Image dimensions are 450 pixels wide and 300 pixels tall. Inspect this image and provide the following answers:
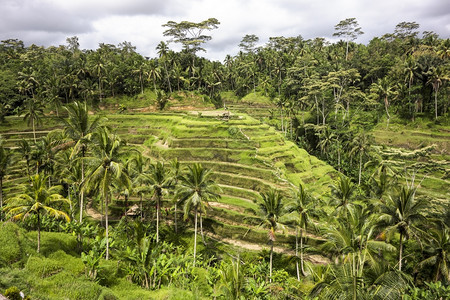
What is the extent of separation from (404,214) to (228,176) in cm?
2376

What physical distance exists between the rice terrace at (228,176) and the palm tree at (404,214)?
0.11m

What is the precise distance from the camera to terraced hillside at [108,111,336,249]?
32656 mm

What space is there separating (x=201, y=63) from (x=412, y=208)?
234ft

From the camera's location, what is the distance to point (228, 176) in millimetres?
38781

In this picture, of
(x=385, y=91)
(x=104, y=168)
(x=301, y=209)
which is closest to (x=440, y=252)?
(x=301, y=209)

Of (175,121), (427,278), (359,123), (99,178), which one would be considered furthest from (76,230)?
(359,123)

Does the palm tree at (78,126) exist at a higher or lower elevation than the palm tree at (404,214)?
higher

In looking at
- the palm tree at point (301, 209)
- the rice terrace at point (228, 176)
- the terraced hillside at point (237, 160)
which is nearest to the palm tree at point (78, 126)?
the rice terrace at point (228, 176)

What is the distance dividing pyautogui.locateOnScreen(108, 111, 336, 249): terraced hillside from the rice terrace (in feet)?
0.86

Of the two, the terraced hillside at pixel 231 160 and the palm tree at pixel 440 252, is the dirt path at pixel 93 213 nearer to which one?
the terraced hillside at pixel 231 160

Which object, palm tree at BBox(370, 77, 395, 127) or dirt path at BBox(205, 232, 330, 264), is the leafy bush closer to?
dirt path at BBox(205, 232, 330, 264)

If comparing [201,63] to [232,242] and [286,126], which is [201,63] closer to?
[286,126]

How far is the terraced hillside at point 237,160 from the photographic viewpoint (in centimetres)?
3266

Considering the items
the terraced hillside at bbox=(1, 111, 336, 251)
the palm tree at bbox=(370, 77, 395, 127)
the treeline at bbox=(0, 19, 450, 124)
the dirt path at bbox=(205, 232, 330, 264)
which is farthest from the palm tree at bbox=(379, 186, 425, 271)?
the palm tree at bbox=(370, 77, 395, 127)
